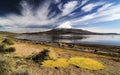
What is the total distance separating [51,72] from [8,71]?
9.96 ft

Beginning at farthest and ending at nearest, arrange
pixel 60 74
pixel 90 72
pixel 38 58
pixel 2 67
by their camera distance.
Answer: pixel 38 58 → pixel 90 72 → pixel 60 74 → pixel 2 67

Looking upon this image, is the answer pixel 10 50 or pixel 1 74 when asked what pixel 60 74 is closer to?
pixel 1 74

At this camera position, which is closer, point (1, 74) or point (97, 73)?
point (1, 74)

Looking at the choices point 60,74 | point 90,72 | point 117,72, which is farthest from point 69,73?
point 117,72

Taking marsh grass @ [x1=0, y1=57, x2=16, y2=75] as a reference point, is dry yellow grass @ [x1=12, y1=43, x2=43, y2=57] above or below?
below

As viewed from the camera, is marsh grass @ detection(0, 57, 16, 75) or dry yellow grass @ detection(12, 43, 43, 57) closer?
marsh grass @ detection(0, 57, 16, 75)

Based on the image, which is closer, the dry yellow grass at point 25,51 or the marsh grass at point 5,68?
the marsh grass at point 5,68

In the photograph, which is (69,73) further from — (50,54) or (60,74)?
(50,54)

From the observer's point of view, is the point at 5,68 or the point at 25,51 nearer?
the point at 5,68

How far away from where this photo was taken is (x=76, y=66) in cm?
956

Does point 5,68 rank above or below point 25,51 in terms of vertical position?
above

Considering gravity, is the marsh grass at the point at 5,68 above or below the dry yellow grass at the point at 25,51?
above

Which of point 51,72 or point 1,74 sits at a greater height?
point 1,74

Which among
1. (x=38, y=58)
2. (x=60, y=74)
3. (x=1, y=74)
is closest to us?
(x=1, y=74)
